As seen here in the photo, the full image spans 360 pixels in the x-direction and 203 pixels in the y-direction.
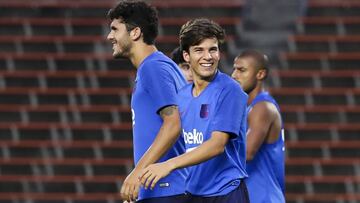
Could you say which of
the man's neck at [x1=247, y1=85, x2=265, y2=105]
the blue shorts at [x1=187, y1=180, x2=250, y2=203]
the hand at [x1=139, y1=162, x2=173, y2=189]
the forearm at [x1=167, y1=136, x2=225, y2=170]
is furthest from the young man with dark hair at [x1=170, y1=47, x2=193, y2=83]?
the hand at [x1=139, y1=162, x2=173, y2=189]

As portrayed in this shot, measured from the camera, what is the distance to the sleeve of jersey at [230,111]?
4.93 meters

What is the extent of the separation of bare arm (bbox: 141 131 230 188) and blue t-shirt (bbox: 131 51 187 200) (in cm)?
→ 32

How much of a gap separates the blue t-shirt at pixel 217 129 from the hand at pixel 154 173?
0.33 metres

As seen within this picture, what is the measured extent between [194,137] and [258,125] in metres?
1.39

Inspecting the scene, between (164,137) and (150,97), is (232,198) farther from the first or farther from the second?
(150,97)

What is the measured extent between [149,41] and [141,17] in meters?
0.13

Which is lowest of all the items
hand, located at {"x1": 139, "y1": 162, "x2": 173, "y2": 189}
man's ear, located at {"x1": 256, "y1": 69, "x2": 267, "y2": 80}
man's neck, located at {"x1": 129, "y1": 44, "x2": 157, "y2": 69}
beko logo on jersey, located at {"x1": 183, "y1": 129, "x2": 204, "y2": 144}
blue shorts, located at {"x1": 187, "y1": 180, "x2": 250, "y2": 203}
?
blue shorts, located at {"x1": 187, "y1": 180, "x2": 250, "y2": 203}

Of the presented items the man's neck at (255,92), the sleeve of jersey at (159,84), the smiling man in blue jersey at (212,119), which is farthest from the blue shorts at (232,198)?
the man's neck at (255,92)

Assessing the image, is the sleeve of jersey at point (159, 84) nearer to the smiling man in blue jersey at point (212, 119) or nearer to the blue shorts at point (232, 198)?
the smiling man in blue jersey at point (212, 119)

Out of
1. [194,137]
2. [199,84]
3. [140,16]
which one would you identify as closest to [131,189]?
[194,137]

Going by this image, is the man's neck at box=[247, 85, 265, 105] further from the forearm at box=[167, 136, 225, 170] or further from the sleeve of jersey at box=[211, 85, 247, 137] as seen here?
the forearm at box=[167, 136, 225, 170]

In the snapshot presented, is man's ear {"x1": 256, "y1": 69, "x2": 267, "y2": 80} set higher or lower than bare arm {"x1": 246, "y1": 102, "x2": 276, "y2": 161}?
higher

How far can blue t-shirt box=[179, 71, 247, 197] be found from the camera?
16.3 ft

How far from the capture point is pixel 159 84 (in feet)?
16.7
